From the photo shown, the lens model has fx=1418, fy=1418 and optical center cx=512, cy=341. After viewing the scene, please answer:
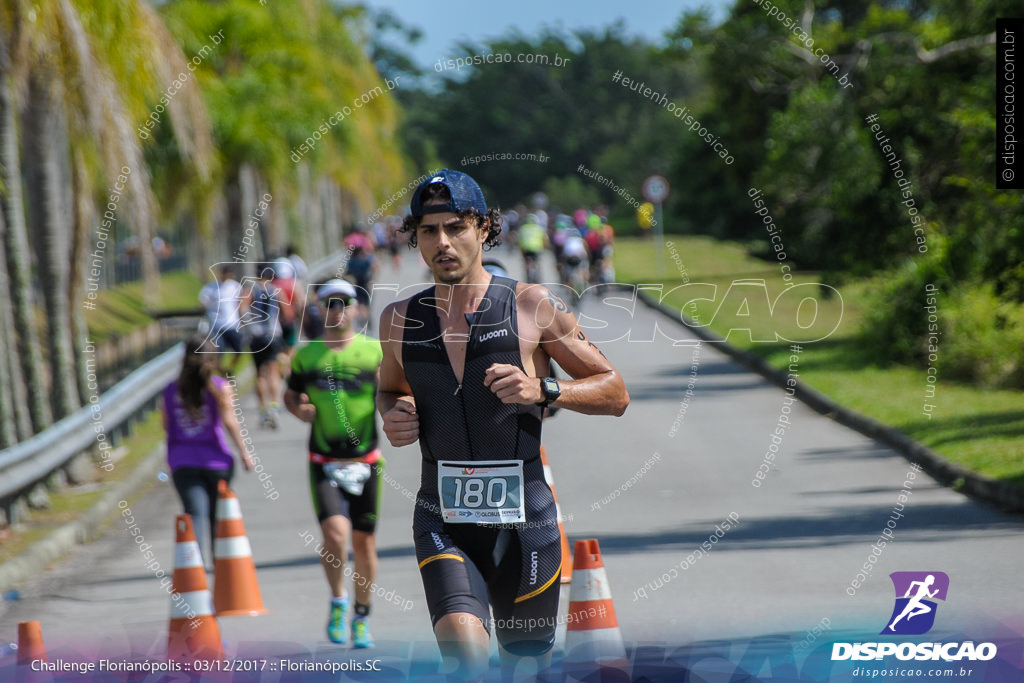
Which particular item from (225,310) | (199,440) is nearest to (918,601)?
(199,440)

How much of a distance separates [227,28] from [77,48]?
16.2m

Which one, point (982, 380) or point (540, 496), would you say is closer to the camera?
point (540, 496)

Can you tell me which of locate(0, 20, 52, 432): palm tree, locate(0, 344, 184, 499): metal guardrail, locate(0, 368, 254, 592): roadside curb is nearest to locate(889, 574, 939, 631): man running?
locate(0, 344, 184, 499): metal guardrail

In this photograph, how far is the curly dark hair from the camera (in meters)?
4.74

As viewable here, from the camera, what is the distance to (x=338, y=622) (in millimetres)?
7508

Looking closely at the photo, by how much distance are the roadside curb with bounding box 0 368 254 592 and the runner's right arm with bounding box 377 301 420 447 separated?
17.6 ft

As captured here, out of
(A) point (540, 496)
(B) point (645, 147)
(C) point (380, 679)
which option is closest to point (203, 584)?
(C) point (380, 679)

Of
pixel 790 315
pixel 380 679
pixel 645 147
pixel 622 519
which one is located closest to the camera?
pixel 380 679

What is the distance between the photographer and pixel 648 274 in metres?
34.1

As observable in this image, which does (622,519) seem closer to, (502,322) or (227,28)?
(502,322)

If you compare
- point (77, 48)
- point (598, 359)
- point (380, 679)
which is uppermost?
point (77, 48)

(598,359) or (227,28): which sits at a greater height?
(227,28)

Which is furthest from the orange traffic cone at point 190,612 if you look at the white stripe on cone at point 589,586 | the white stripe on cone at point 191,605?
the white stripe on cone at point 589,586

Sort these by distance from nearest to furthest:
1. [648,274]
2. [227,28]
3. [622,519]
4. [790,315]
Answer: [622,519] < [790,315] < [227,28] < [648,274]
